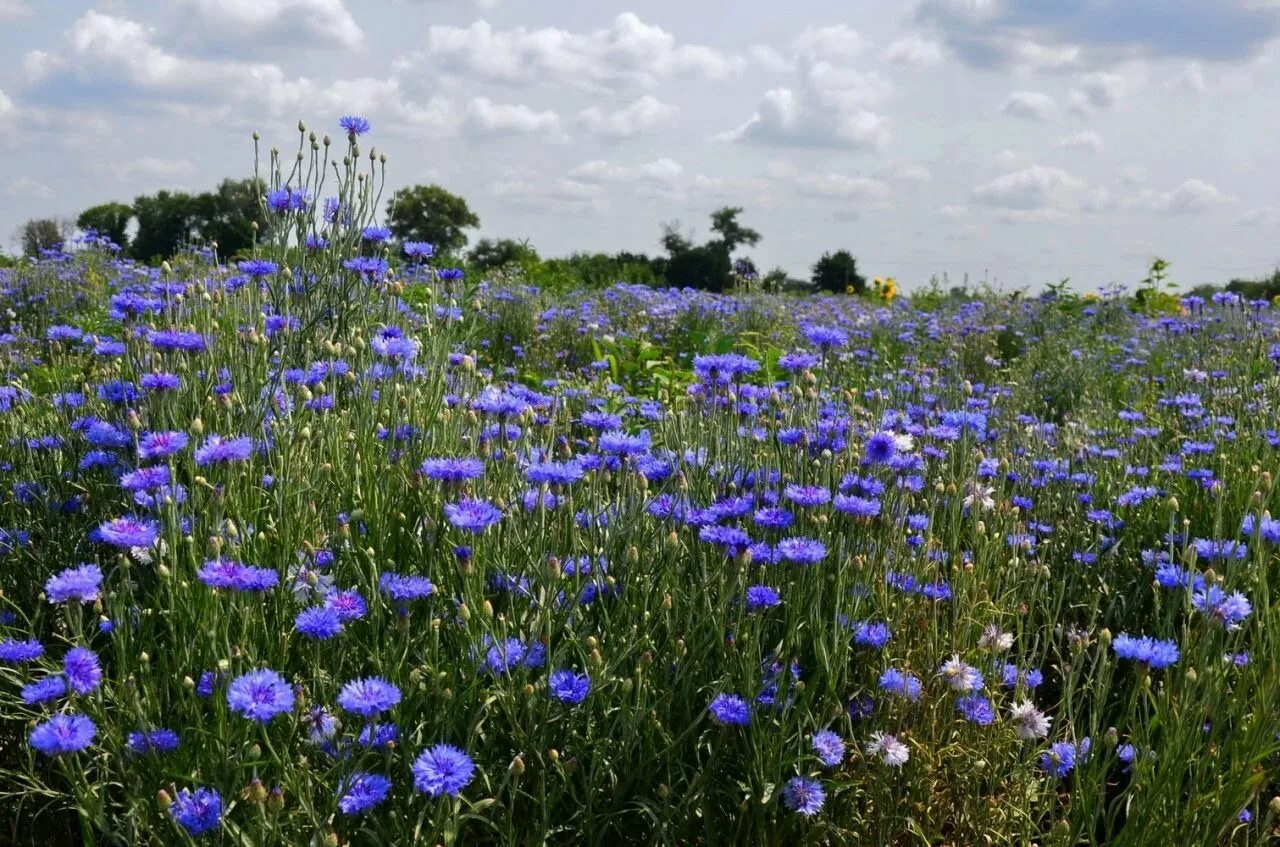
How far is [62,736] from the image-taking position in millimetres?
1589

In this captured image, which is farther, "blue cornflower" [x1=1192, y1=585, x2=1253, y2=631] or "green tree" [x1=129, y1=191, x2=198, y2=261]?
"green tree" [x1=129, y1=191, x2=198, y2=261]

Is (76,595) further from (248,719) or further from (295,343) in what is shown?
(295,343)

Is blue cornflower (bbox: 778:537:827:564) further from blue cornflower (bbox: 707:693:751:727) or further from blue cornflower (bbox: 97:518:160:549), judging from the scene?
blue cornflower (bbox: 97:518:160:549)

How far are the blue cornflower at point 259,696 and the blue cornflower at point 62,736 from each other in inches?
8.8

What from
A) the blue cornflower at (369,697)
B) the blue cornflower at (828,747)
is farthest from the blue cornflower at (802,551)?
the blue cornflower at (369,697)

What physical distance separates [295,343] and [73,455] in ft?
2.58

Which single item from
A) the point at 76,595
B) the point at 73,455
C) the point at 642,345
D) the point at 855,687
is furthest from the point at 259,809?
the point at 642,345

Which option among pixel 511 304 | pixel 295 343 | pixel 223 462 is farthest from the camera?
pixel 511 304

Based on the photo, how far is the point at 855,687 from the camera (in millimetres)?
2400

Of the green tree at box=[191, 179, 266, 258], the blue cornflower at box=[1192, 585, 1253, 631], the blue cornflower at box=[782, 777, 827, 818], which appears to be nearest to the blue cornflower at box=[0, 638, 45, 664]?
the blue cornflower at box=[782, 777, 827, 818]

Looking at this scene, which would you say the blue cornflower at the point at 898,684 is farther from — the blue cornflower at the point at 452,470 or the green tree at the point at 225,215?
Result: the green tree at the point at 225,215

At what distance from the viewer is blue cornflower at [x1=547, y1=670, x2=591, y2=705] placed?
1854 mm

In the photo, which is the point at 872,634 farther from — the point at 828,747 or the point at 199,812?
the point at 199,812

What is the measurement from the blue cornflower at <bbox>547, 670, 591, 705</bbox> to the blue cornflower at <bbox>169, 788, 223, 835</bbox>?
0.58m
